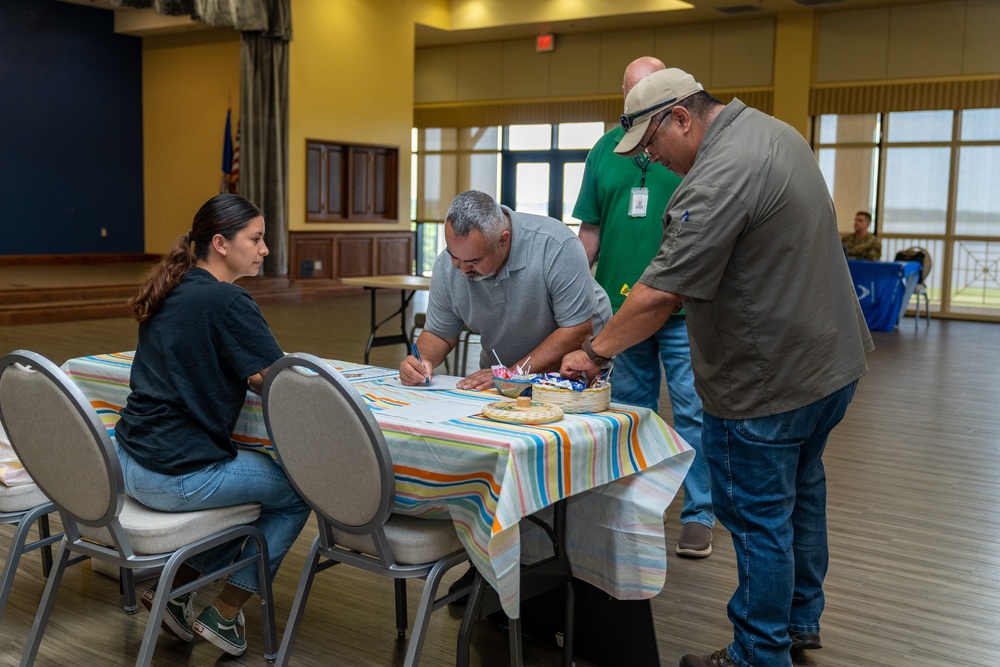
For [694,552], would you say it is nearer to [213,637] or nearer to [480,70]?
[213,637]

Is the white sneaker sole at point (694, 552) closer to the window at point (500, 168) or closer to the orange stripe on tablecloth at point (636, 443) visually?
the orange stripe on tablecloth at point (636, 443)

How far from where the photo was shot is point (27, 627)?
2.60m

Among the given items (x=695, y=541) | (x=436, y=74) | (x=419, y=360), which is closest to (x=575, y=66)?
(x=436, y=74)

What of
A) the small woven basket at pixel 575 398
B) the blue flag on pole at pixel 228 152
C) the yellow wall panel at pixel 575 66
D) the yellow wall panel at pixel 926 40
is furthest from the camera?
the yellow wall panel at pixel 575 66

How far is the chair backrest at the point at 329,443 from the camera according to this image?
6.31 feet

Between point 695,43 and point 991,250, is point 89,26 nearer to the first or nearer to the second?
point 695,43

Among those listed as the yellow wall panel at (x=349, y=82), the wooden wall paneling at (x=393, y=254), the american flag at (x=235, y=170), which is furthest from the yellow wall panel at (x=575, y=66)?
the american flag at (x=235, y=170)

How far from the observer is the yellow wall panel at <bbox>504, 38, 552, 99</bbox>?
1402 cm

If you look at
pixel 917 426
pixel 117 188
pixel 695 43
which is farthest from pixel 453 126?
pixel 917 426

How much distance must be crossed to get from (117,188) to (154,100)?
4.60 feet

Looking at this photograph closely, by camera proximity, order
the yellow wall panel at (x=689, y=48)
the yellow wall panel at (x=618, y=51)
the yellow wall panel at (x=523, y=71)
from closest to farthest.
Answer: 1. the yellow wall panel at (x=689, y=48)
2. the yellow wall panel at (x=618, y=51)
3. the yellow wall panel at (x=523, y=71)

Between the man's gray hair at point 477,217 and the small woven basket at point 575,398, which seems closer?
the small woven basket at point 575,398

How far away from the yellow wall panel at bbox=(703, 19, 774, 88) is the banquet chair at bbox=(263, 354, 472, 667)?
1132 centimetres

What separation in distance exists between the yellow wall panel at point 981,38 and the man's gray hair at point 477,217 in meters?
10.3
